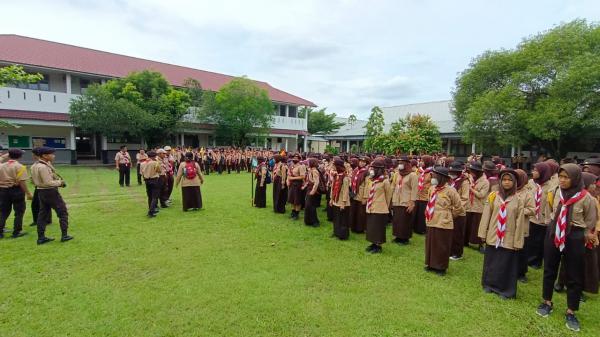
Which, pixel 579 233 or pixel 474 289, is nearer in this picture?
pixel 579 233

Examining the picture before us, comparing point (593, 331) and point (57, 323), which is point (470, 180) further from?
point (57, 323)

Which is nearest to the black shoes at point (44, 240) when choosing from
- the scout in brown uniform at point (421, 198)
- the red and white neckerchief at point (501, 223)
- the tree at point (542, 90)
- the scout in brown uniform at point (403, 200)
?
the scout in brown uniform at point (403, 200)

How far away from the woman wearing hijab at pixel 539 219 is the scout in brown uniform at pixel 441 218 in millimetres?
1339

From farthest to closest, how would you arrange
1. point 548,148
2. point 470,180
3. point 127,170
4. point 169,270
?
point 548,148 < point 127,170 < point 470,180 < point 169,270

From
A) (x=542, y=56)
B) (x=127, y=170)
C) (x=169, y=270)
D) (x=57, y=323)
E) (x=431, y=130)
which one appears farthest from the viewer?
(x=431, y=130)

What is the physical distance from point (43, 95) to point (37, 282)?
70.8ft

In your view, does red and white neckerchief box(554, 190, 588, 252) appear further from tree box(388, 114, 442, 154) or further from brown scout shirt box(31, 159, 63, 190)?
tree box(388, 114, 442, 154)

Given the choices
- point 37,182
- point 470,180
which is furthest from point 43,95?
point 470,180

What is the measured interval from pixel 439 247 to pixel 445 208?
0.63 meters

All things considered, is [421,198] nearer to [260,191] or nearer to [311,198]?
[311,198]

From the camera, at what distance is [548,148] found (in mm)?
20438

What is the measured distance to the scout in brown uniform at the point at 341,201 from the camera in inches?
262

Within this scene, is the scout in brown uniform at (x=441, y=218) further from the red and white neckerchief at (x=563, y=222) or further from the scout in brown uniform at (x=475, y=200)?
the scout in brown uniform at (x=475, y=200)

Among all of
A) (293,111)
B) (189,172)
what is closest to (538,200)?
(189,172)
